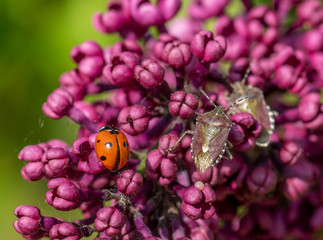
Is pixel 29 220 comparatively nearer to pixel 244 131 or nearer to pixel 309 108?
pixel 244 131

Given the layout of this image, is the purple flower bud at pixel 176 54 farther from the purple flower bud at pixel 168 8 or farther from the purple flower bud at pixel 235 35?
the purple flower bud at pixel 235 35

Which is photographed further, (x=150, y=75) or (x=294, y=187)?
(x=294, y=187)

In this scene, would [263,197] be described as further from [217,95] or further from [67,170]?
[67,170]

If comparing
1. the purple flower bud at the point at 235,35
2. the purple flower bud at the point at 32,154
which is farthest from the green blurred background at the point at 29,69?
the purple flower bud at the point at 32,154

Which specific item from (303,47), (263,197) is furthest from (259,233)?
(303,47)

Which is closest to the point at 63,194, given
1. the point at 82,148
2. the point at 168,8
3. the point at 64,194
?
the point at 64,194

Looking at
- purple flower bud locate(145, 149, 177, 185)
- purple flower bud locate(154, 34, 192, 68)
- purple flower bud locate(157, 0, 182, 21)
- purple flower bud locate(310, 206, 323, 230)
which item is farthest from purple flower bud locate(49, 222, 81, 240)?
purple flower bud locate(310, 206, 323, 230)

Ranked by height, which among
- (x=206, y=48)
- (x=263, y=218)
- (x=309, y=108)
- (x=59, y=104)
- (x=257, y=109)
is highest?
(x=59, y=104)

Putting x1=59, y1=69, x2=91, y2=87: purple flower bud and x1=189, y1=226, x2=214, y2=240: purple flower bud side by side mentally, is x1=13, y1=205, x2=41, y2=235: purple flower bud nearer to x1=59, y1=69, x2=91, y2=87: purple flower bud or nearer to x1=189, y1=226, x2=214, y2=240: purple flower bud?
x1=189, y1=226, x2=214, y2=240: purple flower bud
